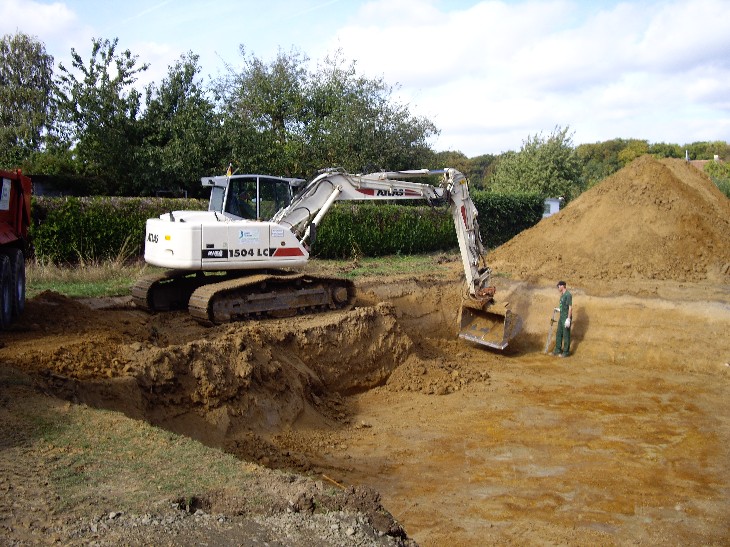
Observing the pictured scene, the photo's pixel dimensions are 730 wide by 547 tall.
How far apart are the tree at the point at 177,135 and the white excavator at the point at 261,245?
9.17 meters

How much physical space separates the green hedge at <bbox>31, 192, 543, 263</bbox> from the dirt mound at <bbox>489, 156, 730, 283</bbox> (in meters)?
3.96

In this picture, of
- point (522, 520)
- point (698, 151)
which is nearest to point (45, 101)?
point (522, 520)

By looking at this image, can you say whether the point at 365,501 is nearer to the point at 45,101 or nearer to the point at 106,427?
the point at 106,427

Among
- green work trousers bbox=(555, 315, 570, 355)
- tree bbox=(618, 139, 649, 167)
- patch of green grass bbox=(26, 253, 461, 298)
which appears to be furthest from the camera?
tree bbox=(618, 139, 649, 167)

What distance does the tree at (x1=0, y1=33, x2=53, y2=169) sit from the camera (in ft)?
101

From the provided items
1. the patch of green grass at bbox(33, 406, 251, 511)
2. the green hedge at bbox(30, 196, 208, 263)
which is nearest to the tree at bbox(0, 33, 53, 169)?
the green hedge at bbox(30, 196, 208, 263)

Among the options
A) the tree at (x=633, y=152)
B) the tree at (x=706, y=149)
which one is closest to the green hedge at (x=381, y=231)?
the tree at (x=633, y=152)

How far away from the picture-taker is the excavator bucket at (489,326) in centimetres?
1341

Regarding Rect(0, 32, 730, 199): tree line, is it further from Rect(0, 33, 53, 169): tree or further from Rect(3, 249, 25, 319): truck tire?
Rect(3, 249, 25, 319): truck tire

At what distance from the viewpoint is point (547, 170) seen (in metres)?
37.3

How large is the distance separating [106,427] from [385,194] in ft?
25.2

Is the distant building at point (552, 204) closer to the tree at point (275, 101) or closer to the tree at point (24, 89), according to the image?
the tree at point (275, 101)

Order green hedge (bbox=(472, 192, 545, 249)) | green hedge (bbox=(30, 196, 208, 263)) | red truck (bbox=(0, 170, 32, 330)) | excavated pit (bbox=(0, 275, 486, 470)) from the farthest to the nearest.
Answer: green hedge (bbox=(472, 192, 545, 249))
green hedge (bbox=(30, 196, 208, 263))
red truck (bbox=(0, 170, 32, 330))
excavated pit (bbox=(0, 275, 486, 470))

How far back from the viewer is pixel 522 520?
6.70 meters
